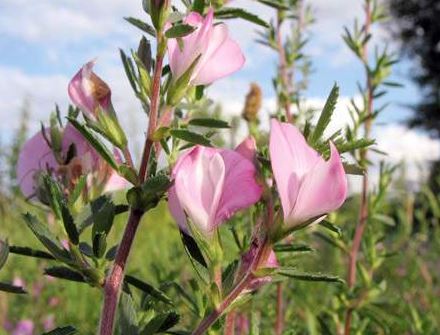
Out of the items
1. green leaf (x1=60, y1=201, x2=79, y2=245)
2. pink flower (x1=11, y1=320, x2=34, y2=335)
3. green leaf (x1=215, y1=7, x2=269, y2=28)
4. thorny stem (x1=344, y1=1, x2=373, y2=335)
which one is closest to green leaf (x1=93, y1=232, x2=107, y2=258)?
green leaf (x1=60, y1=201, x2=79, y2=245)

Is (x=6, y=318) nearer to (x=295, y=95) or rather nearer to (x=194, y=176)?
(x=295, y=95)

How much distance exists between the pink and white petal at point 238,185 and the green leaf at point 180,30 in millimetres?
109

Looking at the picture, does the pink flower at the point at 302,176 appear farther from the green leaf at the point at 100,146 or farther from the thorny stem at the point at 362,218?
the thorny stem at the point at 362,218

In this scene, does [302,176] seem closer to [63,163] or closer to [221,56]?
[221,56]

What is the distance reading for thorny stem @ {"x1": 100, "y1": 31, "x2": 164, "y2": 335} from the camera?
605 millimetres

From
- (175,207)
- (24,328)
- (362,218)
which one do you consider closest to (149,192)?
(175,207)

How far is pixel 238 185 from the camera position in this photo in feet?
1.93

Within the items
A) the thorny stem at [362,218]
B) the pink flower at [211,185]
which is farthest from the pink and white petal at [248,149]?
the thorny stem at [362,218]

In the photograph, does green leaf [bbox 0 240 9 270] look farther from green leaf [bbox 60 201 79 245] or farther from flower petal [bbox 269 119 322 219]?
flower petal [bbox 269 119 322 219]

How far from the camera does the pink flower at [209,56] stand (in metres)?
0.64

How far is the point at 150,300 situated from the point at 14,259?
2.68 m

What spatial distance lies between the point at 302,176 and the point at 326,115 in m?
0.07

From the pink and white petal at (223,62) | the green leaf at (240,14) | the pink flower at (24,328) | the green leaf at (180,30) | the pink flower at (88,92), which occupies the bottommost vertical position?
the pink flower at (24,328)

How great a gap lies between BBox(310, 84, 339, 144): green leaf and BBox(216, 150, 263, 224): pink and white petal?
0.24ft
